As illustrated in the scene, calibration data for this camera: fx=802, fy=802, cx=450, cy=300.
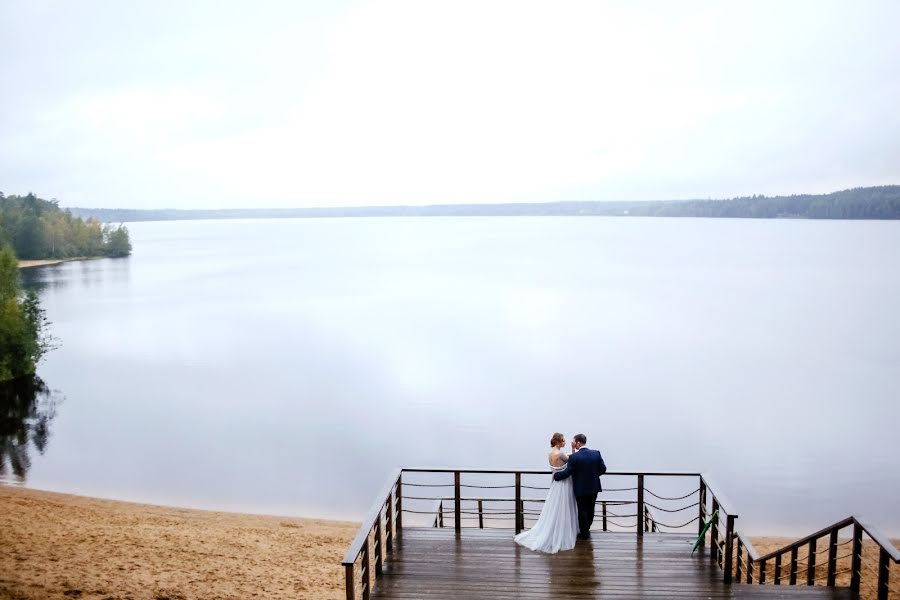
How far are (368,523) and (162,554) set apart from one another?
815cm

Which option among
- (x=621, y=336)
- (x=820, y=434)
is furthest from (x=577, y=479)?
(x=621, y=336)

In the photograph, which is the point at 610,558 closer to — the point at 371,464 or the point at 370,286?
the point at 371,464

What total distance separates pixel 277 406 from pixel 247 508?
40.3 ft

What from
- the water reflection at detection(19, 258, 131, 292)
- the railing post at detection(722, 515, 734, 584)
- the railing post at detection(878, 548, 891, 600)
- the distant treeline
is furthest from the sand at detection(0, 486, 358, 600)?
the distant treeline

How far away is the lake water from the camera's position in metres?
25.3

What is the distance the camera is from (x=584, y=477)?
979 centimetres

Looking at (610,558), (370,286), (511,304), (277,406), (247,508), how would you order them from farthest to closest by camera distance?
(370,286) < (511,304) < (277,406) < (247,508) < (610,558)

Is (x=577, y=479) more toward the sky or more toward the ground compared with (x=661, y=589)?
more toward the sky

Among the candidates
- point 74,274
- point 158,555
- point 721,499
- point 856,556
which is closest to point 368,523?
point 721,499

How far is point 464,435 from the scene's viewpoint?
30141 mm

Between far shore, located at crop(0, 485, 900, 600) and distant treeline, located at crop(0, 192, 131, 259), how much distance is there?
103m

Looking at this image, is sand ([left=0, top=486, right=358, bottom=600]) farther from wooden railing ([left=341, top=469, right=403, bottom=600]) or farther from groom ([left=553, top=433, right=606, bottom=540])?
groom ([left=553, top=433, right=606, bottom=540])

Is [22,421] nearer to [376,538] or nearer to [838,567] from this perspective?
[376,538]

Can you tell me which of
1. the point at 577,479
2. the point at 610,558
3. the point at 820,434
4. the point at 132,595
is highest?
the point at 577,479
